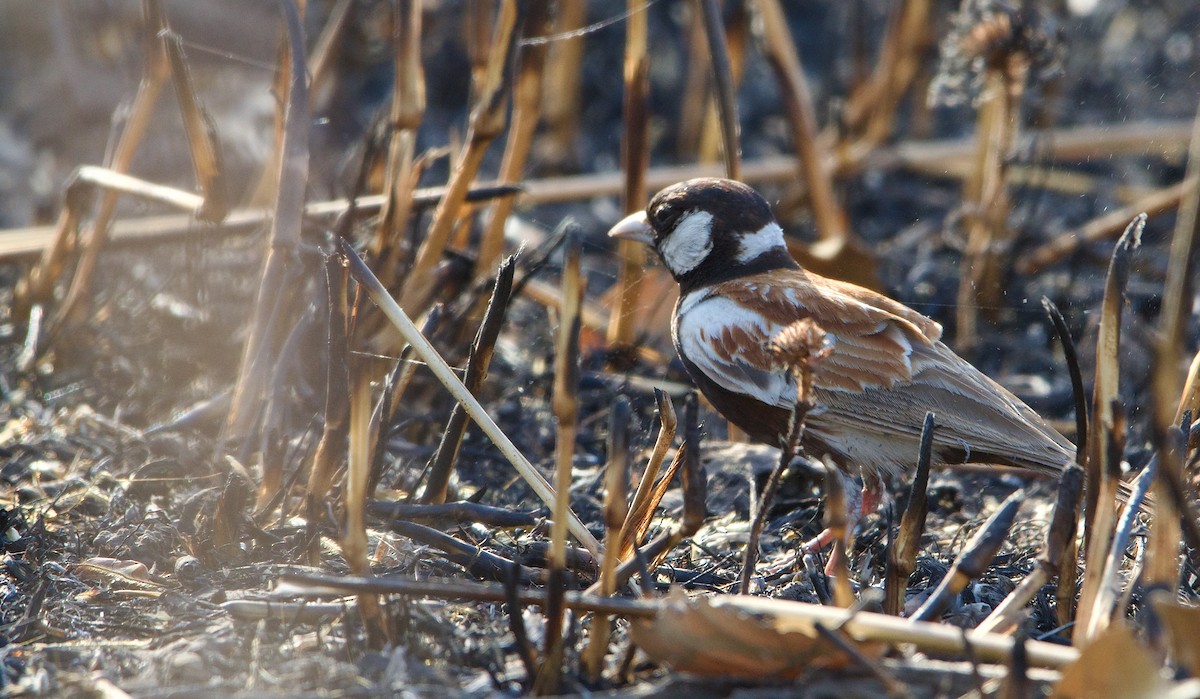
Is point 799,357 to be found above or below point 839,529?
Answer: above

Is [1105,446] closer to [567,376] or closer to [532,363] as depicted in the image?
[567,376]

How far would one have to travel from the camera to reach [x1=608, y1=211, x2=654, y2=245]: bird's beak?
3738mm

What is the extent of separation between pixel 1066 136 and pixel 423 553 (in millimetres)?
4249

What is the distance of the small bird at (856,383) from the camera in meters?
3.01

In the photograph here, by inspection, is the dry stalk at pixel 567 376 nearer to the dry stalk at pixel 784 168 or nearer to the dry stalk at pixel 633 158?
the dry stalk at pixel 633 158

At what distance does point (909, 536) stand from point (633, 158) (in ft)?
6.51

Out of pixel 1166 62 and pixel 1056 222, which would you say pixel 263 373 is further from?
pixel 1166 62

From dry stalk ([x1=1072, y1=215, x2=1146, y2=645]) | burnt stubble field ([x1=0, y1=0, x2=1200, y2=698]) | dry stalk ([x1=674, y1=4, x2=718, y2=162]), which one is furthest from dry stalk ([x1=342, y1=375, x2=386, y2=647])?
dry stalk ([x1=674, y1=4, x2=718, y2=162])

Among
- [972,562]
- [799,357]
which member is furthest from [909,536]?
[799,357]

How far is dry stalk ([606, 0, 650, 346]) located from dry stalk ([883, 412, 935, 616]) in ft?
5.78

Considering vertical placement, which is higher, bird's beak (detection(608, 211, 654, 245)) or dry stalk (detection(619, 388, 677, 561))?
bird's beak (detection(608, 211, 654, 245))

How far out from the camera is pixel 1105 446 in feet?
7.23

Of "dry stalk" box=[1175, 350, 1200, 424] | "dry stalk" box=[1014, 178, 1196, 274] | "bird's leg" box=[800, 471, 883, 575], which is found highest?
"dry stalk" box=[1014, 178, 1196, 274]

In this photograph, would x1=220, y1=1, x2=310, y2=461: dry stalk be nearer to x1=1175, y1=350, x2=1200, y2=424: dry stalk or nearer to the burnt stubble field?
the burnt stubble field
